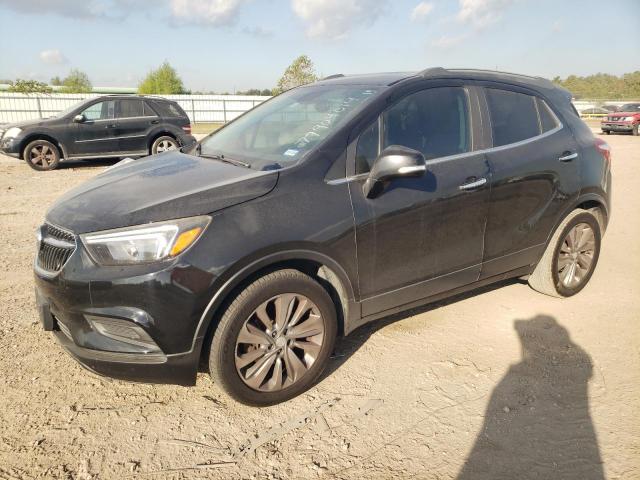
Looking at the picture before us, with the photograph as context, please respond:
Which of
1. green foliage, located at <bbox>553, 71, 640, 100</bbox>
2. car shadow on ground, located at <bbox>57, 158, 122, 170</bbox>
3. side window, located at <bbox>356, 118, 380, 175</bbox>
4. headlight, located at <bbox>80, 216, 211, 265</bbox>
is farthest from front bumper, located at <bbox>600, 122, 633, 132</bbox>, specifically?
green foliage, located at <bbox>553, 71, 640, 100</bbox>

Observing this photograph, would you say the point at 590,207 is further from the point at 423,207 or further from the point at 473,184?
the point at 423,207

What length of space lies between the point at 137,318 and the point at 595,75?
9979cm

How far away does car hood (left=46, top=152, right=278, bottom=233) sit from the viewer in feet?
7.88

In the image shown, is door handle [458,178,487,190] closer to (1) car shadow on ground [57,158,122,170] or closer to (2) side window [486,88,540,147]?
(2) side window [486,88,540,147]

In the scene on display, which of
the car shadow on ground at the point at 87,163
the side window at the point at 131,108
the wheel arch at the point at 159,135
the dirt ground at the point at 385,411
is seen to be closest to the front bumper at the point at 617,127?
the wheel arch at the point at 159,135

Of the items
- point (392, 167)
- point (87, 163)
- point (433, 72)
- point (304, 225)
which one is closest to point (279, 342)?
point (304, 225)

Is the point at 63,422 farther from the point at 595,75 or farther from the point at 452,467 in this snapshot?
the point at 595,75

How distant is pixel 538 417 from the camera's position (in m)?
2.64

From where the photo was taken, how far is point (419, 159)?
8.86 ft

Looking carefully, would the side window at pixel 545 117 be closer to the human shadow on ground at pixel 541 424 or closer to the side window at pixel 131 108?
the human shadow on ground at pixel 541 424

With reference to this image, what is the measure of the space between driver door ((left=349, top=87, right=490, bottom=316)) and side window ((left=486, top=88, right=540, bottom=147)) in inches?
8.7

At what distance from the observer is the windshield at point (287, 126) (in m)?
2.94

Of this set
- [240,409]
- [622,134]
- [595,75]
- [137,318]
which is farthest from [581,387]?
[595,75]

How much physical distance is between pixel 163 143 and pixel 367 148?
9815 mm
